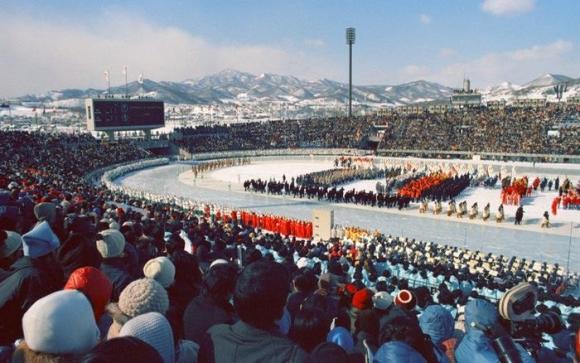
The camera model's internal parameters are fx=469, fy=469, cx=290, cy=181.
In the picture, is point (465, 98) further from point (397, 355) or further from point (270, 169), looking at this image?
point (397, 355)

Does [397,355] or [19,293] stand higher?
[19,293]

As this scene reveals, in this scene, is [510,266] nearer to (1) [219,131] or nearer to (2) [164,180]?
(2) [164,180]

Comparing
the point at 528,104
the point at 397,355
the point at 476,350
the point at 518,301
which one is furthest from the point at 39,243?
the point at 528,104

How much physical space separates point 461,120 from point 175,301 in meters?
64.1

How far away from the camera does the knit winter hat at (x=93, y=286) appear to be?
9.90 feet

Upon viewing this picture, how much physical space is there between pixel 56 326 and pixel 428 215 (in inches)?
963

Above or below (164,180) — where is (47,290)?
above

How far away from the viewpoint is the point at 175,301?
4.76 metres

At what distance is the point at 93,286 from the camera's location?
3.05 metres

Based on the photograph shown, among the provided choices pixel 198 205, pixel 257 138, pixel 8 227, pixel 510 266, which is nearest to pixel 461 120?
pixel 257 138

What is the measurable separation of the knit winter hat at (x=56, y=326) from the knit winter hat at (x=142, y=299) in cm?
79

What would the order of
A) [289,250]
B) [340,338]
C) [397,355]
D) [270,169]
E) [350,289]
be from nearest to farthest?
[397,355]
[340,338]
[350,289]
[289,250]
[270,169]

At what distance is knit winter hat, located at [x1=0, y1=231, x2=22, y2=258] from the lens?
16.8 feet

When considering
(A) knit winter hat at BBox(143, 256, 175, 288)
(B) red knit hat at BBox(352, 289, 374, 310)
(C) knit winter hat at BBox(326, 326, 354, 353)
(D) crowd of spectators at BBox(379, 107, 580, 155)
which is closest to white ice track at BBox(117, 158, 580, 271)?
(D) crowd of spectators at BBox(379, 107, 580, 155)
